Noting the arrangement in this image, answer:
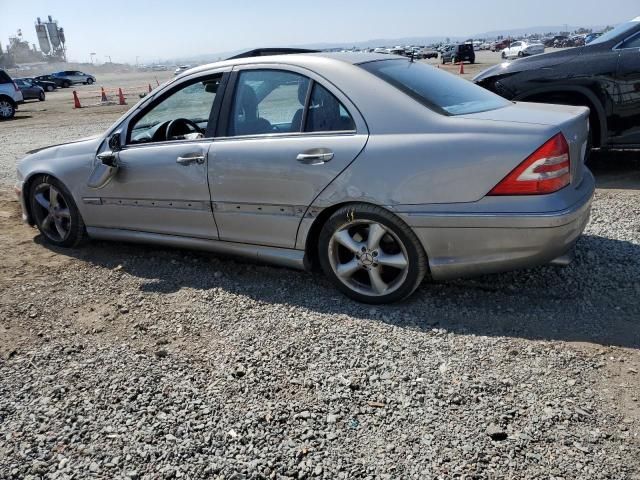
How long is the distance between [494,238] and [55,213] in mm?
3889

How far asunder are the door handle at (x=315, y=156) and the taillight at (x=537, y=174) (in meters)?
1.01

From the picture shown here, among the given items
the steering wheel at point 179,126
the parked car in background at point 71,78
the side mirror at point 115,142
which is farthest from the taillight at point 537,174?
the parked car in background at point 71,78

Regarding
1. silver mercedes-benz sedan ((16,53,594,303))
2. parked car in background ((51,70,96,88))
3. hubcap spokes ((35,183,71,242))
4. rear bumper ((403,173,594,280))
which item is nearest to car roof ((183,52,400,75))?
silver mercedes-benz sedan ((16,53,594,303))

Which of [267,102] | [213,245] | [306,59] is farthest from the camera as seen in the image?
[213,245]

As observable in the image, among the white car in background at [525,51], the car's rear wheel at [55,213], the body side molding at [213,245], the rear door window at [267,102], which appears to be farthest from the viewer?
the white car in background at [525,51]

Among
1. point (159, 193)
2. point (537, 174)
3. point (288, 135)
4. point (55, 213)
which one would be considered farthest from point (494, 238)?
point (55, 213)

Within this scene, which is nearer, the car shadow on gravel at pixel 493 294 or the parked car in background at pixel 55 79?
the car shadow on gravel at pixel 493 294

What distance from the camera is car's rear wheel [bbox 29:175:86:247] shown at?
489 centimetres

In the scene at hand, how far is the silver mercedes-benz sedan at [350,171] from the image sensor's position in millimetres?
3111

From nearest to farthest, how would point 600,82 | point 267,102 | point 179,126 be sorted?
point 267,102 < point 179,126 < point 600,82

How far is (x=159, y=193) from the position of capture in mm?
4230

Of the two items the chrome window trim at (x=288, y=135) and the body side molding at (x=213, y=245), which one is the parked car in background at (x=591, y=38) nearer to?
the chrome window trim at (x=288, y=135)

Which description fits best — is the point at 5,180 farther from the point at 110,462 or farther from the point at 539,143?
the point at 539,143

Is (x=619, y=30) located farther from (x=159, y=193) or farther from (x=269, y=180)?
(x=159, y=193)
